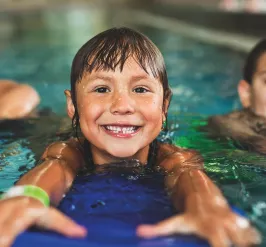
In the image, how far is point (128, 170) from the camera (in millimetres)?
2236

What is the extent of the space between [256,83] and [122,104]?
165 cm

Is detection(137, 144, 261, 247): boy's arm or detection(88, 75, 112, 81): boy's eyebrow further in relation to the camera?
detection(88, 75, 112, 81): boy's eyebrow

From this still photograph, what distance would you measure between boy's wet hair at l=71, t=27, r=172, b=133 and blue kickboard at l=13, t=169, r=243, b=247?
0.47 metres

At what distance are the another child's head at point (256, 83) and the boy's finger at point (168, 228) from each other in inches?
80.1

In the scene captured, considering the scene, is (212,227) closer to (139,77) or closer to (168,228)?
(168,228)

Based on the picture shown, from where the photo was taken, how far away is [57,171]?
6.13 feet

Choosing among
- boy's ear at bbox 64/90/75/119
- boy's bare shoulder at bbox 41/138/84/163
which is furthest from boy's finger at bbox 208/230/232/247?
boy's ear at bbox 64/90/75/119

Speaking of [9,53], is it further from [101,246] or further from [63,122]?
[101,246]

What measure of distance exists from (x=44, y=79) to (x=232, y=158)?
4288mm

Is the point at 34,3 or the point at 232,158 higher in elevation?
the point at 232,158

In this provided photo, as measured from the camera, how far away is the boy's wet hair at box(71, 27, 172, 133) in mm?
2012

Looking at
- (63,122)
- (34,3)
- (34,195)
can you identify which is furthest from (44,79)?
(34,3)

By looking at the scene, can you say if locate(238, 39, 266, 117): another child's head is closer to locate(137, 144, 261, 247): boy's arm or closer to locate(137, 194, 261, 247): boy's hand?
locate(137, 144, 261, 247): boy's arm

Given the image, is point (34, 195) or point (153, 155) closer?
point (34, 195)
